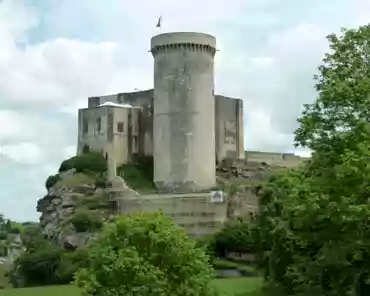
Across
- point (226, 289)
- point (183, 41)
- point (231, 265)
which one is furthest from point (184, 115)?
point (226, 289)

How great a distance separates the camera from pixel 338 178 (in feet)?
94.9

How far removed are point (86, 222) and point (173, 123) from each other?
15561 millimetres

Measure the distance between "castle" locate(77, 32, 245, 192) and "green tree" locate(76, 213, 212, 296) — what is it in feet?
175

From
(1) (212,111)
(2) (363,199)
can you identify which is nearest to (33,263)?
(1) (212,111)

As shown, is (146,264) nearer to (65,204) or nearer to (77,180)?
(65,204)

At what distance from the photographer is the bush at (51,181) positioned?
9547 centimetres

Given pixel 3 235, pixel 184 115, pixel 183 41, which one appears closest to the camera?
pixel 184 115

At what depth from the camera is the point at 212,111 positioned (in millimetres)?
94688

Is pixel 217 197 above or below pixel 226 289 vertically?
above

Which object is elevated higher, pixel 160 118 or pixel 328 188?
pixel 160 118

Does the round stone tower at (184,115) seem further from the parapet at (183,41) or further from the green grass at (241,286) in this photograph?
the green grass at (241,286)

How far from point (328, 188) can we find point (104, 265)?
11.5m

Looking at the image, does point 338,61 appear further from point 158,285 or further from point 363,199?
point 158,285

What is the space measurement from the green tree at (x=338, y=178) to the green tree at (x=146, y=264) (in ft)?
17.5
